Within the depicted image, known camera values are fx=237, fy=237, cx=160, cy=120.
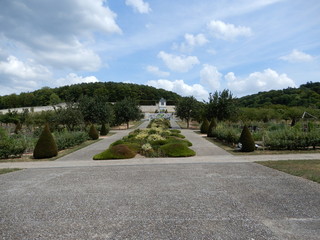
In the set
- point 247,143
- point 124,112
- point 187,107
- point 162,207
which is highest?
point 187,107

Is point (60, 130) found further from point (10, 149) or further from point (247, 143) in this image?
point (247, 143)

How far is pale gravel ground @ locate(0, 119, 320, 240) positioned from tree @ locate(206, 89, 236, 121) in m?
22.9

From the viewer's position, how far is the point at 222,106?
3053cm

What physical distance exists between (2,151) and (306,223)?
15.0 metres

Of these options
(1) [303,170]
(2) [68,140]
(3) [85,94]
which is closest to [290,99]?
(2) [68,140]

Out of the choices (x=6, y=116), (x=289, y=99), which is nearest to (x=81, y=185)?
(x=6, y=116)

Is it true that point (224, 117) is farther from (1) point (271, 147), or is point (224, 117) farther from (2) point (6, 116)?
(2) point (6, 116)

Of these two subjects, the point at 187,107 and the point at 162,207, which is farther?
the point at 187,107

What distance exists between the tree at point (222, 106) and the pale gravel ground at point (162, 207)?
901 inches

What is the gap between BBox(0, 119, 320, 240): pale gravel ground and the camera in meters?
3.85

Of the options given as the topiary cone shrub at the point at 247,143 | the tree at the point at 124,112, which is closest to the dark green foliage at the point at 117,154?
the topiary cone shrub at the point at 247,143

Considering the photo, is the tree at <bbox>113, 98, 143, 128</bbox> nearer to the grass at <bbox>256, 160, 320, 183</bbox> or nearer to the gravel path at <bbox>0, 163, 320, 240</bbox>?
the grass at <bbox>256, 160, 320, 183</bbox>

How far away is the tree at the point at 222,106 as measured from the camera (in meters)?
30.2

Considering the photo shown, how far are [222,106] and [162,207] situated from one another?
27.1 meters
